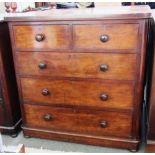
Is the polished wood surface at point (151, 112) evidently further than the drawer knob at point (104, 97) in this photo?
No

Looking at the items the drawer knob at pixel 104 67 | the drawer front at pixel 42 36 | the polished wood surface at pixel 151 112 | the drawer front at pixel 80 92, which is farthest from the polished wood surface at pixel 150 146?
the drawer front at pixel 42 36

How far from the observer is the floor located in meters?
1.59

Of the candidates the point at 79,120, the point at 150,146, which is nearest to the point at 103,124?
the point at 79,120

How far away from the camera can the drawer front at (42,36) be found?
1.37 metres

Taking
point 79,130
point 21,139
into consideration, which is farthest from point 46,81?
point 21,139

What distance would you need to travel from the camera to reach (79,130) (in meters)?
1.61

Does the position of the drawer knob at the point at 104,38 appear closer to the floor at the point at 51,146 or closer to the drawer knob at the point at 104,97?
the drawer knob at the point at 104,97

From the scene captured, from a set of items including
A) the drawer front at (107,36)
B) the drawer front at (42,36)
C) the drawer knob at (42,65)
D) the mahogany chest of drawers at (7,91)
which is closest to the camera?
the drawer front at (107,36)

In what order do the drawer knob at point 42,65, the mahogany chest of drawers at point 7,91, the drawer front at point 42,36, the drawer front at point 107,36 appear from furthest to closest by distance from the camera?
the mahogany chest of drawers at point 7,91, the drawer knob at point 42,65, the drawer front at point 42,36, the drawer front at point 107,36

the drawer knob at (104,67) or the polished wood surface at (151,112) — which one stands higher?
the drawer knob at (104,67)

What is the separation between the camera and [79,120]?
5.17ft

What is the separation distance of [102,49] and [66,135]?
2.31 feet

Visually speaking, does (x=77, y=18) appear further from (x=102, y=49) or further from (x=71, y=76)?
(x=71, y=76)

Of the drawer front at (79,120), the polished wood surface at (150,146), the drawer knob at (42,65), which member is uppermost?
the drawer knob at (42,65)
